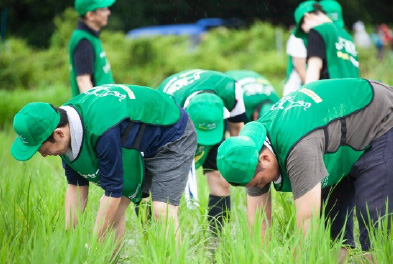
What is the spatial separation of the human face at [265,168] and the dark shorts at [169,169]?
660 mm

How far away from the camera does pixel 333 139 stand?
3078mm

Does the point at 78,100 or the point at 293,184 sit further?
the point at 78,100

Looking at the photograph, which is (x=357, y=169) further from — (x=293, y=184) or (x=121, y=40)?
(x=121, y=40)

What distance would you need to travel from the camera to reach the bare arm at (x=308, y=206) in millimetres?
2928

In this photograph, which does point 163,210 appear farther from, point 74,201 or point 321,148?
point 321,148

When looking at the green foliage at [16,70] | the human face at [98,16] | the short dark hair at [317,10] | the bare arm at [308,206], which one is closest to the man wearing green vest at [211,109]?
the bare arm at [308,206]

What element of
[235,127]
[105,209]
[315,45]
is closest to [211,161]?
[235,127]

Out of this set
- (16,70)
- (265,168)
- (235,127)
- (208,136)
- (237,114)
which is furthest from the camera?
(16,70)

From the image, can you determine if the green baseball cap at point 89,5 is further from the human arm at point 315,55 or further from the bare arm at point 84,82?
the human arm at point 315,55

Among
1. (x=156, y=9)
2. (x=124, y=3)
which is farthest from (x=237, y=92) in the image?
(x=156, y=9)

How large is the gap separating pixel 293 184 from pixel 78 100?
1.13 meters

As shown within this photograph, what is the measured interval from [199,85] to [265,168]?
4.69ft

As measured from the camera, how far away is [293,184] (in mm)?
2959

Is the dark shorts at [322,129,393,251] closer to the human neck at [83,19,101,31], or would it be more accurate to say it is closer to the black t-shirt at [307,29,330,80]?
the black t-shirt at [307,29,330,80]
